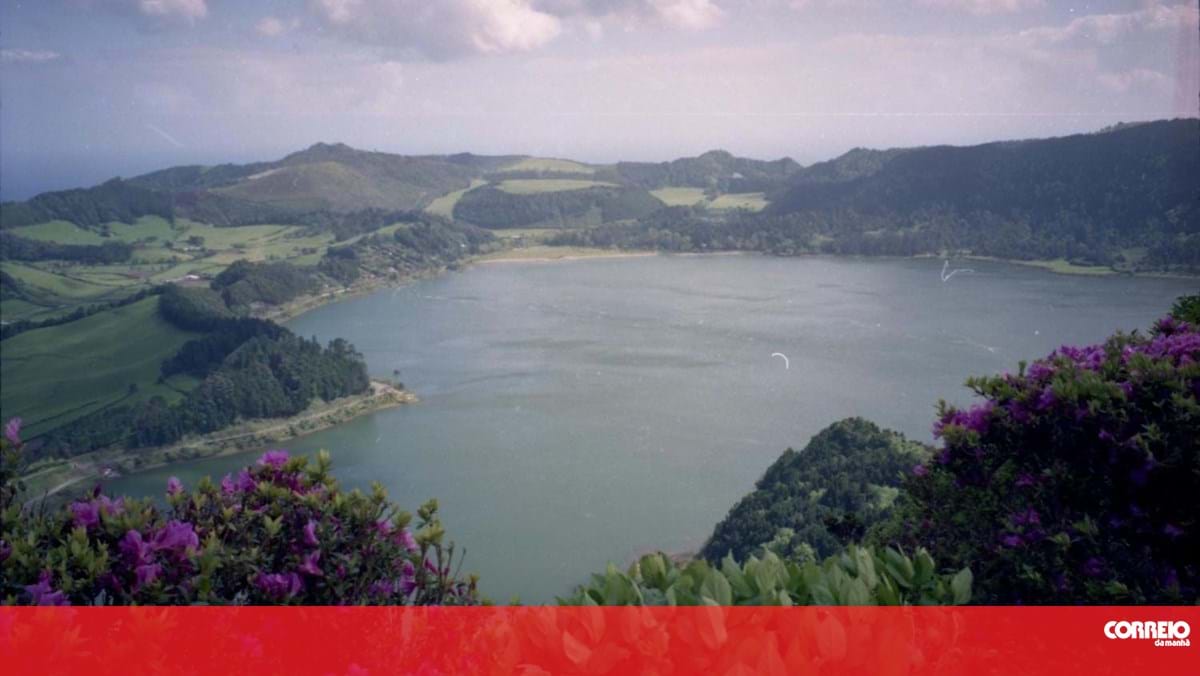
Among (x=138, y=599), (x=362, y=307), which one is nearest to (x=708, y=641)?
(x=138, y=599)

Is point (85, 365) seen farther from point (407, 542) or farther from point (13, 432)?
point (407, 542)

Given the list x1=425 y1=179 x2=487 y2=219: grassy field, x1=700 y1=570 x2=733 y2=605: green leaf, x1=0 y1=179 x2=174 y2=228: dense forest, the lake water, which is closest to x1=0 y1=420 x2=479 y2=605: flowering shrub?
Answer: x1=700 y1=570 x2=733 y2=605: green leaf

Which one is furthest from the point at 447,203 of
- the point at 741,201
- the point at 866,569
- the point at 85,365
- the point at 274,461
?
the point at 866,569

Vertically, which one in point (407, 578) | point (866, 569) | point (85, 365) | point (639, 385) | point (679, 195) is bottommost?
point (639, 385)

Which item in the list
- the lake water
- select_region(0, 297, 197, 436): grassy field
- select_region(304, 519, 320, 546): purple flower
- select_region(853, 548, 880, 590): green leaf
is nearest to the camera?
select_region(853, 548, 880, 590): green leaf

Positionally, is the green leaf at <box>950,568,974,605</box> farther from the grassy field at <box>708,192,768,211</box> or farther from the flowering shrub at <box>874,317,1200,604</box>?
the grassy field at <box>708,192,768,211</box>

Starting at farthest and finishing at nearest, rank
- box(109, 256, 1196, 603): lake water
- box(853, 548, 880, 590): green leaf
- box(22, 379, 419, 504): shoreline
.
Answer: box(22, 379, 419, 504): shoreline
box(109, 256, 1196, 603): lake water
box(853, 548, 880, 590): green leaf
